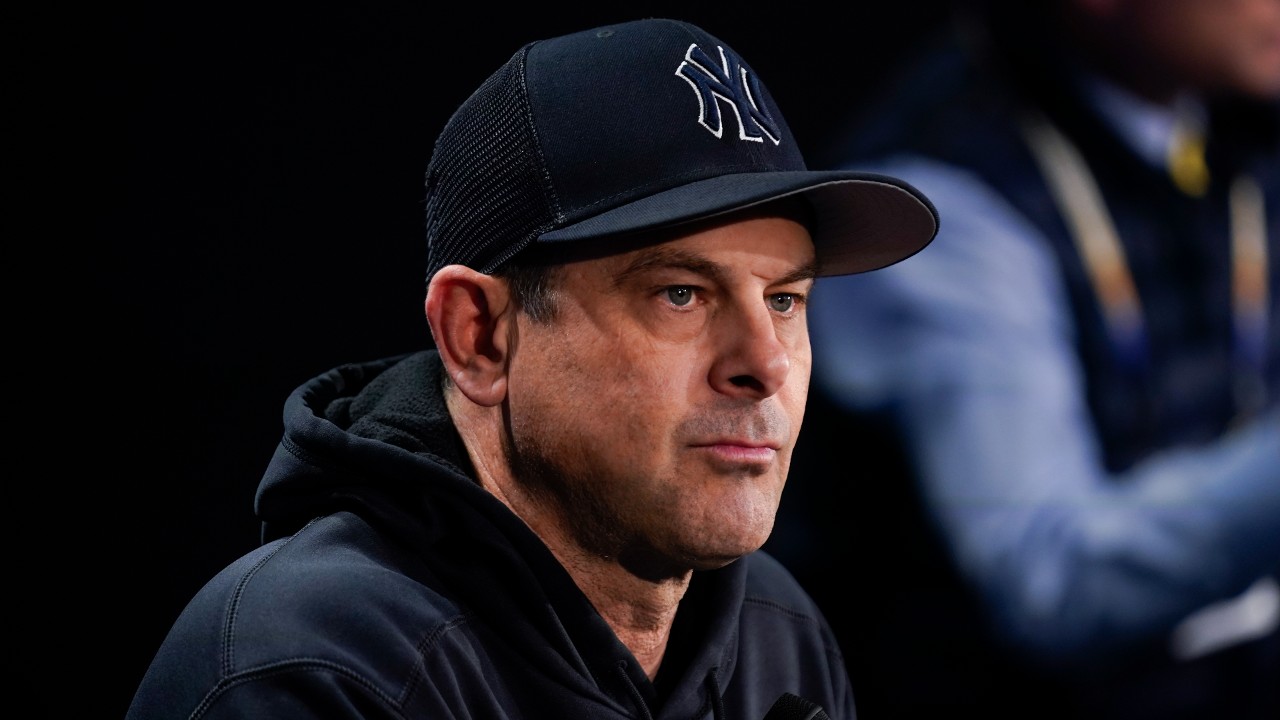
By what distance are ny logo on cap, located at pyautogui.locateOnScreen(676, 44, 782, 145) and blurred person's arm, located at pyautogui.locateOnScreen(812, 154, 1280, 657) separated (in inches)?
43.8

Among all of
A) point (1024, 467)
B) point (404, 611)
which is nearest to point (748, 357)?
point (404, 611)

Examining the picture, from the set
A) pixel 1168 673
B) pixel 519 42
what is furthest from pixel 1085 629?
pixel 519 42

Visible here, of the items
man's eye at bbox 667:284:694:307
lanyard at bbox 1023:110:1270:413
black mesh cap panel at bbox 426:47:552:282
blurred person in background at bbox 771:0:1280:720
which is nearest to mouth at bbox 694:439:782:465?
man's eye at bbox 667:284:694:307

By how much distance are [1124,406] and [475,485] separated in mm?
1555

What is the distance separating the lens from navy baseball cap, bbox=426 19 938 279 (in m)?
1.26

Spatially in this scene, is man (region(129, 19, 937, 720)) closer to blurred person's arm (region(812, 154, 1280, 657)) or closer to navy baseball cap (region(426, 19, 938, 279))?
navy baseball cap (region(426, 19, 938, 279))

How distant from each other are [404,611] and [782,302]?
47cm

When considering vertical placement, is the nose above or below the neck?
above

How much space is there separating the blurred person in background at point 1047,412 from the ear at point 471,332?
1.17m

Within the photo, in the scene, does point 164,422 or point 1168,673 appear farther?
point 1168,673

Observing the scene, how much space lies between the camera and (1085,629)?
95.0 inches

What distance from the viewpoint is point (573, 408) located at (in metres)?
1.31

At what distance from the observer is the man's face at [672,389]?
1.29 meters

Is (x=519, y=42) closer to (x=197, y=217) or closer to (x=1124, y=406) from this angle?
(x=197, y=217)
